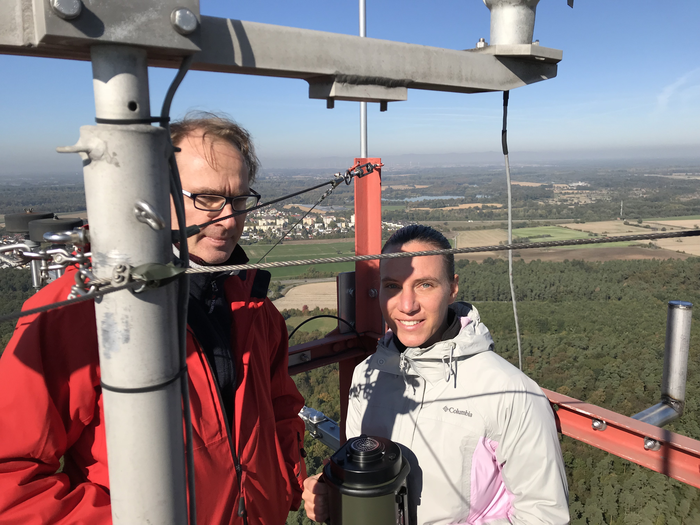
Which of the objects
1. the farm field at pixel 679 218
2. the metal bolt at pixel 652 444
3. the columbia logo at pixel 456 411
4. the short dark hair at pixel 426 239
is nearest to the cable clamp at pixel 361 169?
the short dark hair at pixel 426 239

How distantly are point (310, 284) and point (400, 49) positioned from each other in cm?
855

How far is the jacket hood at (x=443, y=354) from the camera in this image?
6.33 feet

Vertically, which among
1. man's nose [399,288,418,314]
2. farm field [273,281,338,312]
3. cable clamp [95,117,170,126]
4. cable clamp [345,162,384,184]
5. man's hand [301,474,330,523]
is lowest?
farm field [273,281,338,312]

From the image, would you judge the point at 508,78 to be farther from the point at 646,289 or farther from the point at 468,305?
the point at 646,289

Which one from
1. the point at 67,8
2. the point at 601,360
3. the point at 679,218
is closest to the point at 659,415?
the point at 67,8

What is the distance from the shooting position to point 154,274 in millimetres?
836

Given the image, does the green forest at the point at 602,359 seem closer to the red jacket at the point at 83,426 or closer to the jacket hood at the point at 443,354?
the jacket hood at the point at 443,354

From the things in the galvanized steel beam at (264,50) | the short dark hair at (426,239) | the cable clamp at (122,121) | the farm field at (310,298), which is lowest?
the farm field at (310,298)

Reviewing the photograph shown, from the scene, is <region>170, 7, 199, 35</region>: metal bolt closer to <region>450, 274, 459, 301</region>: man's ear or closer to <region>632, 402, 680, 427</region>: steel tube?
<region>450, 274, 459, 301</region>: man's ear

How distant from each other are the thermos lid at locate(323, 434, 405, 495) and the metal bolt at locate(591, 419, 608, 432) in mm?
1706

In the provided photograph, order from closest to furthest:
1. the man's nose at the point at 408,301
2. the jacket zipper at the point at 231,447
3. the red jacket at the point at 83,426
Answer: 1. the red jacket at the point at 83,426
2. the jacket zipper at the point at 231,447
3. the man's nose at the point at 408,301

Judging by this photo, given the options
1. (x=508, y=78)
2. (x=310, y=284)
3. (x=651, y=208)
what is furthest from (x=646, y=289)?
(x=508, y=78)

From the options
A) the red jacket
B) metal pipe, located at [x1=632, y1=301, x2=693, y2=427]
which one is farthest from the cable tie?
metal pipe, located at [x1=632, y1=301, x2=693, y2=427]

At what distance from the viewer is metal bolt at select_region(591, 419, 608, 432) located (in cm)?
267
